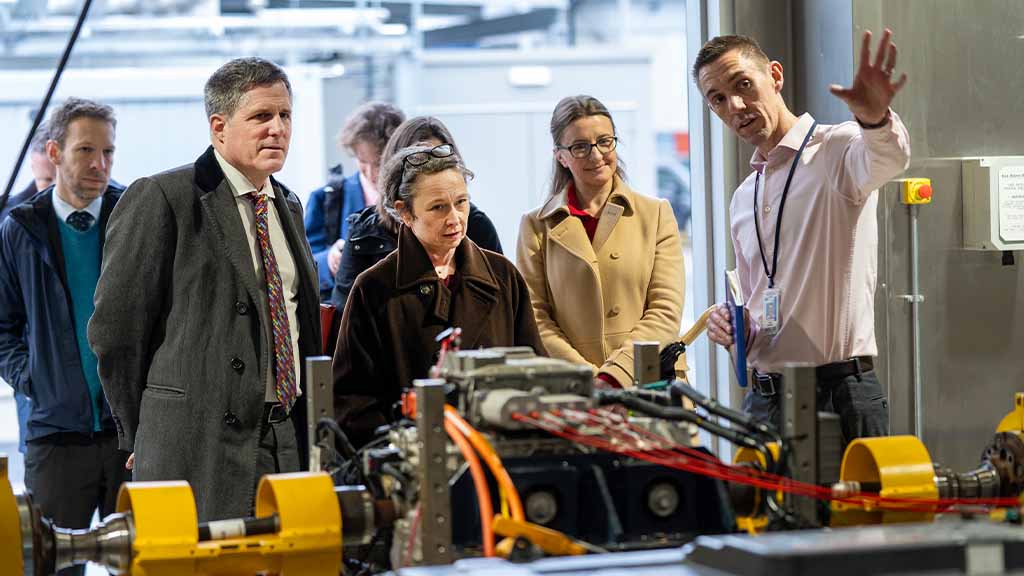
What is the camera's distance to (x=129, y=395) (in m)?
2.77

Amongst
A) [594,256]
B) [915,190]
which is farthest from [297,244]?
[915,190]

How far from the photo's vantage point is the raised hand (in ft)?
7.77

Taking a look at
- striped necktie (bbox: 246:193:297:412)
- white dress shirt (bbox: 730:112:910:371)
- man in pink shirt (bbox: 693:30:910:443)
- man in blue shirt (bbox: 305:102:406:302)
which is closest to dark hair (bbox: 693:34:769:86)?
man in pink shirt (bbox: 693:30:910:443)

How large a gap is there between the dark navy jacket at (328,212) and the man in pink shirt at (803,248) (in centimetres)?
161

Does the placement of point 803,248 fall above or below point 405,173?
below

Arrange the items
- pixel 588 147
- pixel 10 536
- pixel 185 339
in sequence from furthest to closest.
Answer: pixel 588 147 < pixel 185 339 < pixel 10 536

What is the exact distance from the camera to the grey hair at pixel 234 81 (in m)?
2.82

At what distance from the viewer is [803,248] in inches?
113

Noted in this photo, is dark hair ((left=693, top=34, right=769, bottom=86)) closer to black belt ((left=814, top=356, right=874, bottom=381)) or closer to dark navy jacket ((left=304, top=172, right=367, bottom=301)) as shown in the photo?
black belt ((left=814, top=356, right=874, bottom=381))

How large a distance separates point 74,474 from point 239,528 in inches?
73.8

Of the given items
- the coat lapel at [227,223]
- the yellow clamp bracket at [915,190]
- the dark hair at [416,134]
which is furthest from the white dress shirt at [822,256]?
the coat lapel at [227,223]

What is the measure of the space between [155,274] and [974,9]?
101 inches

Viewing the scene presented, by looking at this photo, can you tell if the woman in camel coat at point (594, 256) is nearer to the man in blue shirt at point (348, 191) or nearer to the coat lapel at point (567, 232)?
the coat lapel at point (567, 232)

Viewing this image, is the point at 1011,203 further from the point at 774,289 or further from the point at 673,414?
the point at 673,414
